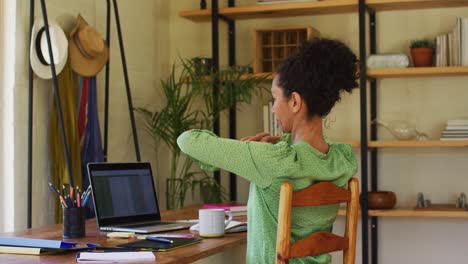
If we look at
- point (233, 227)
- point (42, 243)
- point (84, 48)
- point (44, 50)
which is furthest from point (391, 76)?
point (42, 243)

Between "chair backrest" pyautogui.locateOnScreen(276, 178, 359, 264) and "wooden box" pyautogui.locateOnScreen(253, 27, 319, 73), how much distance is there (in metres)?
2.64

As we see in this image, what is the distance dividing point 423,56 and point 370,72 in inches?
12.6

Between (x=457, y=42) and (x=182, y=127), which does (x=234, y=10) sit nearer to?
(x=182, y=127)

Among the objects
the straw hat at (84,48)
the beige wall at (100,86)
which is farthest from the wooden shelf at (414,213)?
the straw hat at (84,48)

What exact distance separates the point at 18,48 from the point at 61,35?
216 millimetres

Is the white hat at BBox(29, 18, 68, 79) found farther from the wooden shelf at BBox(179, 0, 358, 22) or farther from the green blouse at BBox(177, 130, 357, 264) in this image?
the green blouse at BBox(177, 130, 357, 264)

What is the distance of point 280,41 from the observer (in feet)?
15.8

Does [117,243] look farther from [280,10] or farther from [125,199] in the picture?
[280,10]

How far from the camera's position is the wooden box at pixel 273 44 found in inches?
187

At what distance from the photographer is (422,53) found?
4500mm

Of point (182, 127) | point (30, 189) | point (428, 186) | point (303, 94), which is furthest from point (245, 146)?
point (428, 186)

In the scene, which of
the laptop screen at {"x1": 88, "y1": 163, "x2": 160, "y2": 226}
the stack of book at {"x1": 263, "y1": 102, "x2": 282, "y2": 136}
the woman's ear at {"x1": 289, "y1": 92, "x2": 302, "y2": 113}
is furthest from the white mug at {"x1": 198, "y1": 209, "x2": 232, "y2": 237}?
the stack of book at {"x1": 263, "y1": 102, "x2": 282, "y2": 136}

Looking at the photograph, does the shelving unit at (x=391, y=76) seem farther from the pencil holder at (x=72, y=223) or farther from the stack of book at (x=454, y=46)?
the pencil holder at (x=72, y=223)

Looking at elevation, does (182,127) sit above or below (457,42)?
below
